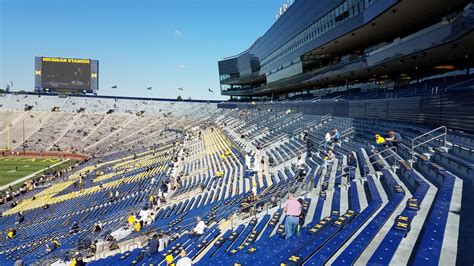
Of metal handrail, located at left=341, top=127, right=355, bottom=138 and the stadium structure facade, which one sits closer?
the stadium structure facade

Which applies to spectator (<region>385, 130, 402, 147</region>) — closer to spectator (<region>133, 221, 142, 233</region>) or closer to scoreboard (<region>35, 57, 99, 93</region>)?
spectator (<region>133, 221, 142, 233</region>)

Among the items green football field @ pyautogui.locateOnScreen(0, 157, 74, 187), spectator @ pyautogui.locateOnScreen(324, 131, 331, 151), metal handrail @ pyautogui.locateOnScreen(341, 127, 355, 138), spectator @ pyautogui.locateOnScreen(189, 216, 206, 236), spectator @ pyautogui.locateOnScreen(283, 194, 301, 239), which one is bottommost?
green football field @ pyautogui.locateOnScreen(0, 157, 74, 187)

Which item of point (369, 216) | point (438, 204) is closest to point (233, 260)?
point (369, 216)

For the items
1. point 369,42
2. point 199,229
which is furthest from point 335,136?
point 369,42

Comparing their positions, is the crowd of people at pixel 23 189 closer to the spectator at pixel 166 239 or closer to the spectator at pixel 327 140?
the spectator at pixel 166 239

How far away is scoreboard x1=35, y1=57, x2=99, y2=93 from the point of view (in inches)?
2616

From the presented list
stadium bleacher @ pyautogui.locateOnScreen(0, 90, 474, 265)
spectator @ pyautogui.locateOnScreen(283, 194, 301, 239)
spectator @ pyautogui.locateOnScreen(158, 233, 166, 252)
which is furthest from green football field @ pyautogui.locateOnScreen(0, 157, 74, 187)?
spectator @ pyautogui.locateOnScreen(283, 194, 301, 239)

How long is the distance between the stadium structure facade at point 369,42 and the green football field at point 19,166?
34032 millimetres

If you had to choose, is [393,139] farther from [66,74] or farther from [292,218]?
[66,74]

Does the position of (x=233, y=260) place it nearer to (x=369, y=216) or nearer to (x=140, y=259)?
(x=369, y=216)

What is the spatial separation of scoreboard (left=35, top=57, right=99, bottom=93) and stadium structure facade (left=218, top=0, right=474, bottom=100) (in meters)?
34.8

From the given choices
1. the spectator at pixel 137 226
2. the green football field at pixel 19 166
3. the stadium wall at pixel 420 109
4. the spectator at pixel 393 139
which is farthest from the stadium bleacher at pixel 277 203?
the green football field at pixel 19 166

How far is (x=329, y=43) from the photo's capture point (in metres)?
34.4

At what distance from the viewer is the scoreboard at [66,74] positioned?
66.4 m
